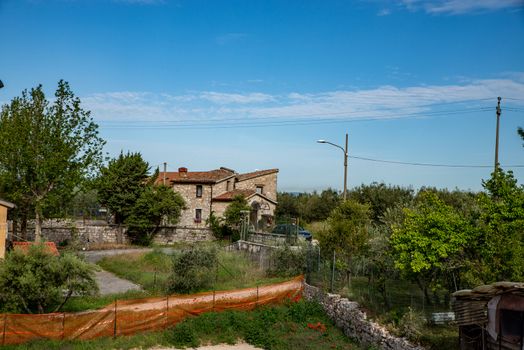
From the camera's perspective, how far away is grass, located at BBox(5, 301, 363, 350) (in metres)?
17.4

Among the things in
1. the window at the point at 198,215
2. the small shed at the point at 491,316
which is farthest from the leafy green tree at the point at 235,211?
the small shed at the point at 491,316

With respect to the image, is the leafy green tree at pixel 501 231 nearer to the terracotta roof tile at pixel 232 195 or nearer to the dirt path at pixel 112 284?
the dirt path at pixel 112 284

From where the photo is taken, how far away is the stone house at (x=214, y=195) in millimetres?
45441

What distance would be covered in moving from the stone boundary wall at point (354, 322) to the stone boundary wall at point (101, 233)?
2182cm

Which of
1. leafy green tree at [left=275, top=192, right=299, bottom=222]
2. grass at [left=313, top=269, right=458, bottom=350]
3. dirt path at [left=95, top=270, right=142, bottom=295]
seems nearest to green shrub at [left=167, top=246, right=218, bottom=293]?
dirt path at [left=95, top=270, right=142, bottom=295]

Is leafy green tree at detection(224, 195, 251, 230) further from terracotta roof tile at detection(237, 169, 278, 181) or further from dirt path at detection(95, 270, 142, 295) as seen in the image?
dirt path at detection(95, 270, 142, 295)

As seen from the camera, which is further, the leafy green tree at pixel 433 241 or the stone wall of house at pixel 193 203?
the stone wall of house at pixel 193 203

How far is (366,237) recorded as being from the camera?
77.3ft

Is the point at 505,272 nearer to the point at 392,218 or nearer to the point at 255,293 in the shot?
the point at 392,218

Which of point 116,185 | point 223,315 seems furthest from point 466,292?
point 116,185

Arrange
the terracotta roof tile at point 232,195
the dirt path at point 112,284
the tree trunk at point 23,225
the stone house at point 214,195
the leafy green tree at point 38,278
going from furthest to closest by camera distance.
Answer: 1. the stone house at point 214,195
2. the terracotta roof tile at point 232,195
3. the tree trunk at point 23,225
4. the dirt path at point 112,284
5. the leafy green tree at point 38,278

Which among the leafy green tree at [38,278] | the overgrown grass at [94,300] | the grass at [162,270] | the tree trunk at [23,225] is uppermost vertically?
the tree trunk at [23,225]

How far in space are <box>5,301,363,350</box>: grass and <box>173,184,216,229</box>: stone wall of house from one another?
24955mm

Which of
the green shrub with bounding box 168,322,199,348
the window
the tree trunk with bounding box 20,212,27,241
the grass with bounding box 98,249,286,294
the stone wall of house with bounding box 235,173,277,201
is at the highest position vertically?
the stone wall of house with bounding box 235,173,277,201
